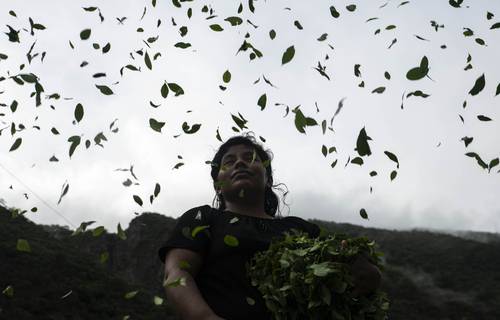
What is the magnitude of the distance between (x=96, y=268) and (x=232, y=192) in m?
16.5

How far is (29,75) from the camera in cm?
396

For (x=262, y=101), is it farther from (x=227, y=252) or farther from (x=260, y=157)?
(x=227, y=252)

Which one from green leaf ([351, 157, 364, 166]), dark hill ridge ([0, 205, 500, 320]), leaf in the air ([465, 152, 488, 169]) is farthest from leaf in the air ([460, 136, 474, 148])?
dark hill ridge ([0, 205, 500, 320])

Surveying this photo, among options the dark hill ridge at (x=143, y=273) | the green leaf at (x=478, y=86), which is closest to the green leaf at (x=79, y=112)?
the green leaf at (x=478, y=86)

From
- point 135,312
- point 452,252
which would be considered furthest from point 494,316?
point 135,312

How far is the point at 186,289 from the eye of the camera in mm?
2666

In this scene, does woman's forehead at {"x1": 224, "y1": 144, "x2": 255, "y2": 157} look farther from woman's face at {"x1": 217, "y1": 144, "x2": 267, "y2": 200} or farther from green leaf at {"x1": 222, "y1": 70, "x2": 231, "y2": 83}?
green leaf at {"x1": 222, "y1": 70, "x2": 231, "y2": 83}

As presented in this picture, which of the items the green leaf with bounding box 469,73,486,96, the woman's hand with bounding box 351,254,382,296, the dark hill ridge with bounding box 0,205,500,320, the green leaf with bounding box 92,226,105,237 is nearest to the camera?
the woman's hand with bounding box 351,254,382,296

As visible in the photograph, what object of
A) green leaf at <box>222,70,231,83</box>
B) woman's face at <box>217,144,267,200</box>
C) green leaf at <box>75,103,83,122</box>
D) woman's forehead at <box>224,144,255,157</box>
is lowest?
woman's face at <box>217,144,267,200</box>

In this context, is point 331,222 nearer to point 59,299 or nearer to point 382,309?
point 59,299

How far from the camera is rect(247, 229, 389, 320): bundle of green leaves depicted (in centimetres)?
241

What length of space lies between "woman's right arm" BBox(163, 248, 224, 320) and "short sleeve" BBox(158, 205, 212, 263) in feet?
0.12

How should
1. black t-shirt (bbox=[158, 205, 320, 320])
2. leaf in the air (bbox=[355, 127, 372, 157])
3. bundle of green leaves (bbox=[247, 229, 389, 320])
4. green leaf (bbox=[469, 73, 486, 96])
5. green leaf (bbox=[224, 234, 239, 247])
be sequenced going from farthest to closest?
green leaf (bbox=[469, 73, 486, 96]) < leaf in the air (bbox=[355, 127, 372, 157]) < green leaf (bbox=[224, 234, 239, 247]) < black t-shirt (bbox=[158, 205, 320, 320]) < bundle of green leaves (bbox=[247, 229, 389, 320])

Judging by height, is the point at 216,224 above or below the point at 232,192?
below
